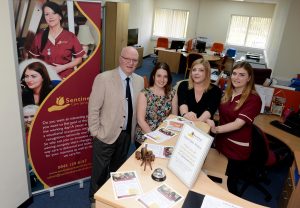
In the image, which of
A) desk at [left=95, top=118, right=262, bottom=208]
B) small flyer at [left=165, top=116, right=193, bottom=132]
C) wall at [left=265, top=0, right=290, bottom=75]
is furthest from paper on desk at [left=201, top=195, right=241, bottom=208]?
wall at [left=265, top=0, right=290, bottom=75]

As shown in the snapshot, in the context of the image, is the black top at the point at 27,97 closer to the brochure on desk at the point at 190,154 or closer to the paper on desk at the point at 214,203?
the brochure on desk at the point at 190,154

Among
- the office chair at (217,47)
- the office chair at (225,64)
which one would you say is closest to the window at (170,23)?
the office chair at (217,47)

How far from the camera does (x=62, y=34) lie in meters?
2.41

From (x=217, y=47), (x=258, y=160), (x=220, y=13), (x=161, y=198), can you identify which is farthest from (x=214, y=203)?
(x=220, y=13)

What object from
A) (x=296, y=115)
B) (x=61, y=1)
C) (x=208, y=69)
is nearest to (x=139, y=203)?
(x=208, y=69)

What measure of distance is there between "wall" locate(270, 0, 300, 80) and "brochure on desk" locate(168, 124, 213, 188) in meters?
5.48

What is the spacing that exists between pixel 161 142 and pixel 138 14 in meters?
8.26

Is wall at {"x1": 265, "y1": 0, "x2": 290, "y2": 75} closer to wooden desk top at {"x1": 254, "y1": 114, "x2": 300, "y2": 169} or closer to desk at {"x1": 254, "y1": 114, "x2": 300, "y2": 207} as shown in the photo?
wooden desk top at {"x1": 254, "y1": 114, "x2": 300, "y2": 169}

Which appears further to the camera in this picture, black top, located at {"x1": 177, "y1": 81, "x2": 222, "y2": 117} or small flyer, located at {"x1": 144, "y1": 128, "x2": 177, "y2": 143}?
black top, located at {"x1": 177, "y1": 81, "x2": 222, "y2": 117}

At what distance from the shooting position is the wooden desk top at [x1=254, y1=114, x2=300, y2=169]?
3012 millimetres

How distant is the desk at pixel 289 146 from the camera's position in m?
2.59

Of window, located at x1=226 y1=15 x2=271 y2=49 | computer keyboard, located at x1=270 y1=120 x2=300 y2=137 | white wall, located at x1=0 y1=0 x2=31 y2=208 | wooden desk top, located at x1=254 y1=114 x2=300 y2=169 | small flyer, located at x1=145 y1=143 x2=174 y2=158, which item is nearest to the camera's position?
small flyer, located at x1=145 y1=143 x2=174 y2=158

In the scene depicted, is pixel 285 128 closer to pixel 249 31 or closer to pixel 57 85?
pixel 57 85

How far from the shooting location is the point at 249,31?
10.8m
